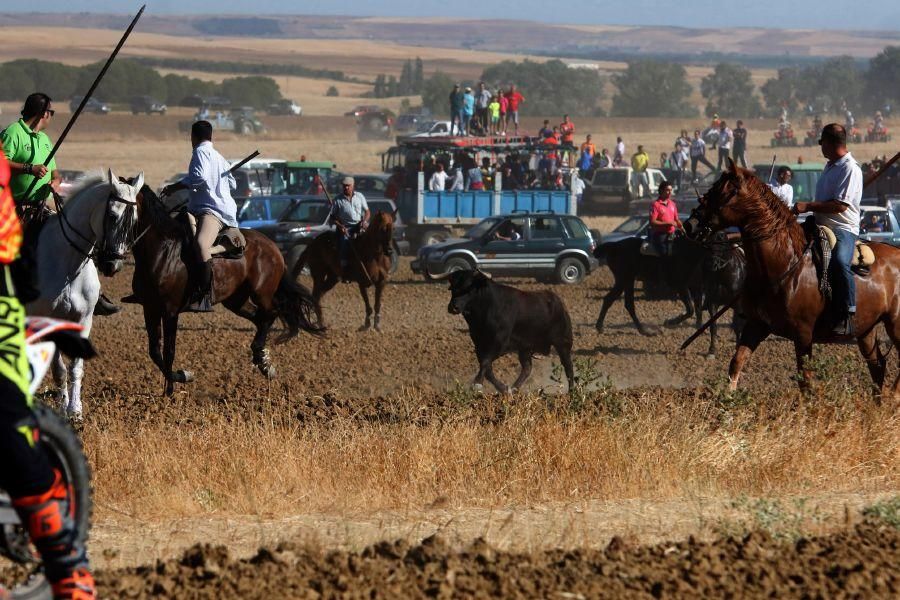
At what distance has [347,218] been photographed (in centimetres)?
2170

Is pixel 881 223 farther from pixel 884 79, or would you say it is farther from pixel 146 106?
pixel 884 79

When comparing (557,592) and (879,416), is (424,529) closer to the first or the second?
(557,592)

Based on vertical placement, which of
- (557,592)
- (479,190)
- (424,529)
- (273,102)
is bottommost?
(273,102)

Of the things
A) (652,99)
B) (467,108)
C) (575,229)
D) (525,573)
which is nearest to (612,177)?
(467,108)

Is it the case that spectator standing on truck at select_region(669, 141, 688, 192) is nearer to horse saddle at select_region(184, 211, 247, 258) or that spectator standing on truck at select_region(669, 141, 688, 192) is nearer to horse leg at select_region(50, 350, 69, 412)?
horse saddle at select_region(184, 211, 247, 258)

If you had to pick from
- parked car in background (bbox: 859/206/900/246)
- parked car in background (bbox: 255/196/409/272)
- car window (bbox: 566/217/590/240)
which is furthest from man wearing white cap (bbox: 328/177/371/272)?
parked car in background (bbox: 859/206/900/246)

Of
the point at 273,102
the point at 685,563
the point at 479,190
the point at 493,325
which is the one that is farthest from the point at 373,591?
the point at 273,102

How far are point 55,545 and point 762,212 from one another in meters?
7.67

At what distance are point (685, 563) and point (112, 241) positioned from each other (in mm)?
6584

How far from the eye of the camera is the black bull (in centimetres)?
1453

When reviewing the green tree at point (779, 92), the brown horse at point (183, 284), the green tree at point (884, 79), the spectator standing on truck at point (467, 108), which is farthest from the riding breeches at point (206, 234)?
the green tree at point (779, 92)

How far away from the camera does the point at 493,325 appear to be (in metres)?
14.5

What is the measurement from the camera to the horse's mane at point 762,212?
1145 cm

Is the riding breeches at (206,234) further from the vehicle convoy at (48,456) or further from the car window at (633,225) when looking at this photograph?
the car window at (633,225)
